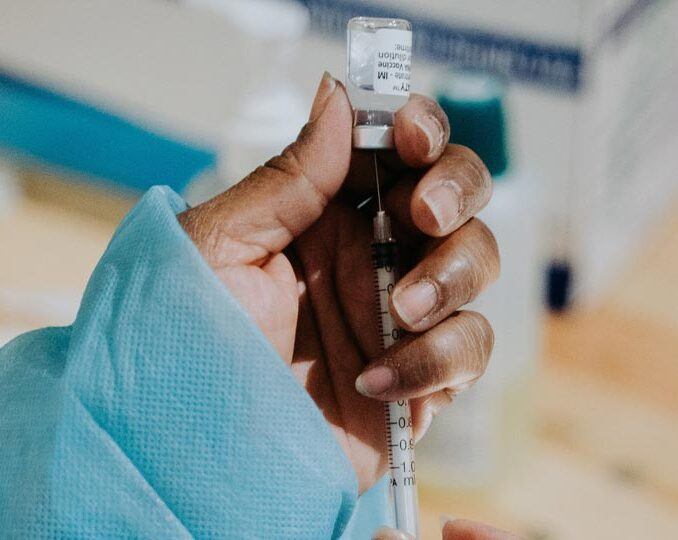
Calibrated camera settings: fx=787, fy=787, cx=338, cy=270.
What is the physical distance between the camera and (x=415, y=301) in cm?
43

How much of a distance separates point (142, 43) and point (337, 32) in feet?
0.97

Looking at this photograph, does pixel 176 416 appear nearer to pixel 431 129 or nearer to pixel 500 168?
pixel 431 129

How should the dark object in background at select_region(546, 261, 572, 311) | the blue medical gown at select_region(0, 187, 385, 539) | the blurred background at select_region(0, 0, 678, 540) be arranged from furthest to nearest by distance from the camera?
1. the dark object in background at select_region(546, 261, 572, 311)
2. the blurred background at select_region(0, 0, 678, 540)
3. the blue medical gown at select_region(0, 187, 385, 539)

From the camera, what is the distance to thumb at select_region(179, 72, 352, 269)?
44cm

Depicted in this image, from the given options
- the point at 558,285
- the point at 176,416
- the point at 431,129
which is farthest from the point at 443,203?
the point at 558,285

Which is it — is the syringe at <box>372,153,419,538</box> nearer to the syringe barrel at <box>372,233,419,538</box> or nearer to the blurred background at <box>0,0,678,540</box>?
the syringe barrel at <box>372,233,419,538</box>

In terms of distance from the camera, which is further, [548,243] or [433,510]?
[548,243]

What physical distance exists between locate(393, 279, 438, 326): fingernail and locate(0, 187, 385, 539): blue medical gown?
0.07 m

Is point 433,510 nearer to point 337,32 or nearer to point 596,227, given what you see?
point 596,227

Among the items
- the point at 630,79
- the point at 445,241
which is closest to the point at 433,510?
the point at 445,241

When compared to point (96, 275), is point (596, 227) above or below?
above

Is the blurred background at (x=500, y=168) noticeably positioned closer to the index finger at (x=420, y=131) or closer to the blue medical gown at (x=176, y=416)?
the index finger at (x=420, y=131)

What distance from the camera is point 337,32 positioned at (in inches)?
40.3

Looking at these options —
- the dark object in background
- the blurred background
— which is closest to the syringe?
the blurred background
